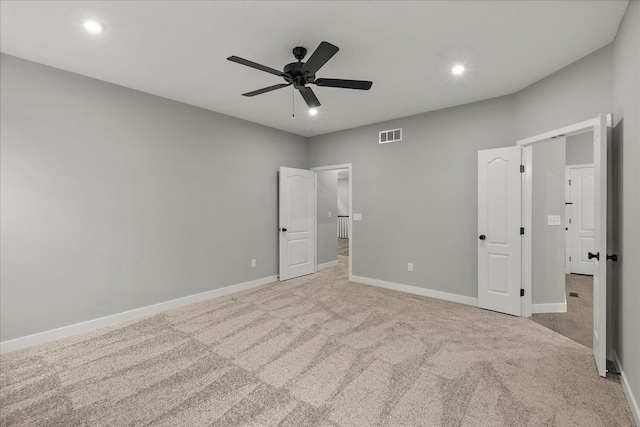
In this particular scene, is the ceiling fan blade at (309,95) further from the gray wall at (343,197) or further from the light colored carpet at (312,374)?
the gray wall at (343,197)

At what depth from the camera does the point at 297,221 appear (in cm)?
547

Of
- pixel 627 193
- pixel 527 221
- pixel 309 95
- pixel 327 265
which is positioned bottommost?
pixel 327 265

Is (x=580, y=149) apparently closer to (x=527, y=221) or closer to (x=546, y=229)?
(x=546, y=229)

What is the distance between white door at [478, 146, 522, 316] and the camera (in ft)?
11.4

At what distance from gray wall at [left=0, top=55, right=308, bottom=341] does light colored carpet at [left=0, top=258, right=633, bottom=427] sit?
1.69ft

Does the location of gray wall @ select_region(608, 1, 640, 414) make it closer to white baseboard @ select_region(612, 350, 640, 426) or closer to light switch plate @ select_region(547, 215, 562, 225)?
white baseboard @ select_region(612, 350, 640, 426)

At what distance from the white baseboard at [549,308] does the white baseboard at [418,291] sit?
66 cm

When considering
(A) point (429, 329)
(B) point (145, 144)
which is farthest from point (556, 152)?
(B) point (145, 144)

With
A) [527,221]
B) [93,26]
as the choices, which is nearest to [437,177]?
[527,221]

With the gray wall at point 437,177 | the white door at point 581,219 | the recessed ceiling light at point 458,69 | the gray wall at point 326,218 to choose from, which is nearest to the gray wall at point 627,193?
the gray wall at point 437,177

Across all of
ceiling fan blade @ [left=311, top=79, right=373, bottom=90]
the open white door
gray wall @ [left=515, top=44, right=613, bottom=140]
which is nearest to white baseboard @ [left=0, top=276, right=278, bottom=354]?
ceiling fan blade @ [left=311, top=79, right=373, bottom=90]

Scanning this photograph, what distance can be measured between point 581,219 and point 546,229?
297 cm

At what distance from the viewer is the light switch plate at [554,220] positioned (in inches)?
141

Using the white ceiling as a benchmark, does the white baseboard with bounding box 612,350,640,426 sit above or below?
below
